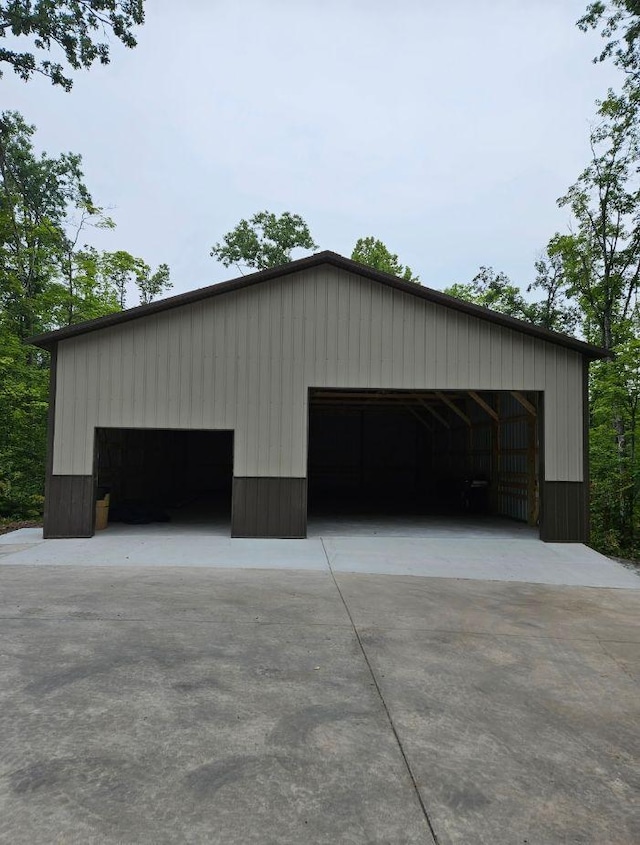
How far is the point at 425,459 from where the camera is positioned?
19.6m

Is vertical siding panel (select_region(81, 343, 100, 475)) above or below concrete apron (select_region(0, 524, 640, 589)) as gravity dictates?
above

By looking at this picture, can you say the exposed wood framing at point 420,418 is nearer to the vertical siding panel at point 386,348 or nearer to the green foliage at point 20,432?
the vertical siding panel at point 386,348

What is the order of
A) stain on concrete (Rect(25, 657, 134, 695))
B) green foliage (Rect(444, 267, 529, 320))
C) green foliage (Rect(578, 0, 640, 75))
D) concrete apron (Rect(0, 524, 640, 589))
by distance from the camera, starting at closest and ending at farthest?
stain on concrete (Rect(25, 657, 134, 695)) < concrete apron (Rect(0, 524, 640, 589)) < green foliage (Rect(578, 0, 640, 75)) < green foliage (Rect(444, 267, 529, 320))

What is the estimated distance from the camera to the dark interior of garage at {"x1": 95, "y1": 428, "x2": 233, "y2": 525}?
36.5 ft

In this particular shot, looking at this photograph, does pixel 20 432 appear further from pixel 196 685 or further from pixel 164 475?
pixel 196 685

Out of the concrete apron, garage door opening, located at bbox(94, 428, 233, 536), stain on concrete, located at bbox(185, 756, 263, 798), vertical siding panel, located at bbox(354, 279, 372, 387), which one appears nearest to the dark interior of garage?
garage door opening, located at bbox(94, 428, 233, 536)

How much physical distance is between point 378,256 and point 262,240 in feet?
22.3

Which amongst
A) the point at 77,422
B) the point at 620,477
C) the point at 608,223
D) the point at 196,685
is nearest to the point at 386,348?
the point at 77,422

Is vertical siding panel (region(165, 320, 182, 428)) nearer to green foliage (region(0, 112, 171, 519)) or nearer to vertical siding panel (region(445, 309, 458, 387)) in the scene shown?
green foliage (region(0, 112, 171, 519))

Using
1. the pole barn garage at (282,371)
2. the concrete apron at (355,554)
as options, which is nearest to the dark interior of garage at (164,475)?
the pole barn garage at (282,371)

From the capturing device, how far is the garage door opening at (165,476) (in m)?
11.0

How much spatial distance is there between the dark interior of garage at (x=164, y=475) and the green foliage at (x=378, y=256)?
573 inches

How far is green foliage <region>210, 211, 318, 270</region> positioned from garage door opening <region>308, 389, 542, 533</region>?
1404 centimetres

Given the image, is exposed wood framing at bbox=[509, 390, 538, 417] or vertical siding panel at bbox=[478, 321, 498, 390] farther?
exposed wood framing at bbox=[509, 390, 538, 417]
